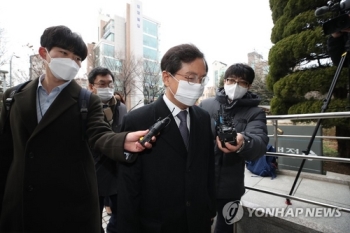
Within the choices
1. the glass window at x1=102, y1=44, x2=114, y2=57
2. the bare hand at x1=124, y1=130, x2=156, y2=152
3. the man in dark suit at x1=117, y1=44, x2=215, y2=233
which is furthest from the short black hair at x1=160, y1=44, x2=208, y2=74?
the glass window at x1=102, y1=44, x2=114, y2=57

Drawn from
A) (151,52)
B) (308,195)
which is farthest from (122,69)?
(151,52)

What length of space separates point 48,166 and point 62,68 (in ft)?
2.51

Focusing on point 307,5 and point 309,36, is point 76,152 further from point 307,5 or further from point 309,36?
point 307,5

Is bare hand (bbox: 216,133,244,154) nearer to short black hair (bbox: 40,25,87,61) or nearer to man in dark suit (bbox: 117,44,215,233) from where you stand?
man in dark suit (bbox: 117,44,215,233)

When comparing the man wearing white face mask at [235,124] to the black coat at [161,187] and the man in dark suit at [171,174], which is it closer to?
the man in dark suit at [171,174]

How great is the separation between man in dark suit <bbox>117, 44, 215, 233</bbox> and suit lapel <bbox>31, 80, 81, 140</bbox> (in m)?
0.45

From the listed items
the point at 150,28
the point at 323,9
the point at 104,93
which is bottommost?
the point at 104,93

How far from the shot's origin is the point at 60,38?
1.60 metres

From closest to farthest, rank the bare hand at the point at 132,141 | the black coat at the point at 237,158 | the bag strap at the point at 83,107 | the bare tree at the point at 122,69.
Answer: the bare hand at the point at 132,141 → the bag strap at the point at 83,107 → the black coat at the point at 237,158 → the bare tree at the point at 122,69

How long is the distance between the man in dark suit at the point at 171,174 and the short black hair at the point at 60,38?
31.1 inches

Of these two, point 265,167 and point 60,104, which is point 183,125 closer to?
point 60,104

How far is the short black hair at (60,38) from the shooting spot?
1.58 metres

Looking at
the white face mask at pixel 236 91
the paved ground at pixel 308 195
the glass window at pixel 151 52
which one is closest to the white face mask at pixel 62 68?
the white face mask at pixel 236 91

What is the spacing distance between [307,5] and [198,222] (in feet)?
19.2
